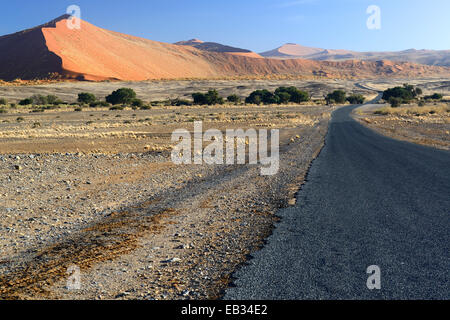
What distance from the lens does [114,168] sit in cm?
1505

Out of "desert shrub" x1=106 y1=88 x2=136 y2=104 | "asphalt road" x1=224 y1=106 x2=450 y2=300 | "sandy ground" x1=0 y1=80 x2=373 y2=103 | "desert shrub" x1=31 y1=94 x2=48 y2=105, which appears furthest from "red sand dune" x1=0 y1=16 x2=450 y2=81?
"asphalt road" x1=224 y1=106 x2=450 y2=300

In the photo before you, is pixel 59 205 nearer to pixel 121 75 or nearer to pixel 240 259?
pixel 240 259

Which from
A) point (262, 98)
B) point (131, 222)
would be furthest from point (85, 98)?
point (131, 222)

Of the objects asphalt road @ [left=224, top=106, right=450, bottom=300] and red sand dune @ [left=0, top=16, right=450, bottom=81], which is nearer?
asphalt road @ [left=224, top=106, right=450, bottom=300]

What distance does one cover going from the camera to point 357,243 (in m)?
6.52

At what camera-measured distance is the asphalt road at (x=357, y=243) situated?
191 inches

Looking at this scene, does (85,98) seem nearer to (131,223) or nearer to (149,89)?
(149,89)

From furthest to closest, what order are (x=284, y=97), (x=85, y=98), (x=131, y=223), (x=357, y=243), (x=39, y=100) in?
(x=284, y=97) < (x=85, y=98) < (x=39, y=100) < (x=131, y=223) < (x=357, y=243)

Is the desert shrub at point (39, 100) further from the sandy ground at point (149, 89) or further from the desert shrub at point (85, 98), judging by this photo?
the sandy ground at point (149, 89)

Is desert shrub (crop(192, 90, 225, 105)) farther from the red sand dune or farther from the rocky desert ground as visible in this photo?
the rocky desert ground

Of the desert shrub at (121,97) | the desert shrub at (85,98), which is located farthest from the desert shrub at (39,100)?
the desert shrub at (121,97)

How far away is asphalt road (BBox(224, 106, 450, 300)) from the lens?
4.86m

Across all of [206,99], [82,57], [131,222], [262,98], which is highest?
[82,57]

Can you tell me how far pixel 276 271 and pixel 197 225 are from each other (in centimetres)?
279
